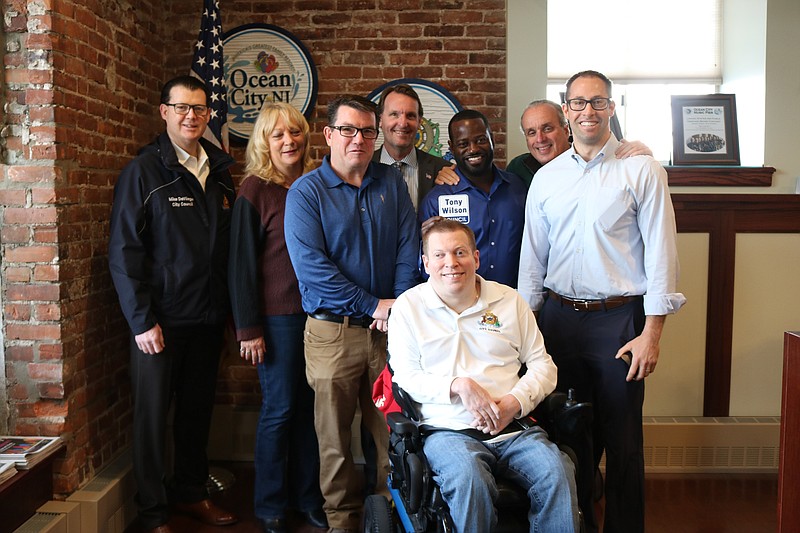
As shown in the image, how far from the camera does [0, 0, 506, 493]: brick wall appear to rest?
8.91ft

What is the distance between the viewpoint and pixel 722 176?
3840 mm

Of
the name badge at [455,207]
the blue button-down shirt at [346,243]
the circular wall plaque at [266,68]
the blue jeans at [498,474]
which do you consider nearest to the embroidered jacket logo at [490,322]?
the blue jeans at [498,474]

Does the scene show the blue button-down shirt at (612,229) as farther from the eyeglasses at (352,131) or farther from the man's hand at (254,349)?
the man's hand at (254,349)

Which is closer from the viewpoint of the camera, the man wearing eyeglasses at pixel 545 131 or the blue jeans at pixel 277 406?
the blue jeans at pixel 277 406

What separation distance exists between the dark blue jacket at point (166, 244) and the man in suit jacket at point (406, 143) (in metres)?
0.78

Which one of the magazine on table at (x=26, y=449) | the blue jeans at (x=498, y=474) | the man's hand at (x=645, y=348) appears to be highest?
the man's hand at (x=645, y=348)

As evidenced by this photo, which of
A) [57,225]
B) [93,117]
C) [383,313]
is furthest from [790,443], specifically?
[93,117]

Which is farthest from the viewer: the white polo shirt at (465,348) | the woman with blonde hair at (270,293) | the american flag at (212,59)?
the american flag at (212,59)

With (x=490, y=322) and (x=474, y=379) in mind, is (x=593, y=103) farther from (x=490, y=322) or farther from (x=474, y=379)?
(x=474, y=379)

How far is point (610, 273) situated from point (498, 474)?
33.9 inches

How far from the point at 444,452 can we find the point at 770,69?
9.93 feet

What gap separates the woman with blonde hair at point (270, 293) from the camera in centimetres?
288

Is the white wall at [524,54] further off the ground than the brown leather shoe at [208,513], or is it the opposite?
the white wall at [524,54]

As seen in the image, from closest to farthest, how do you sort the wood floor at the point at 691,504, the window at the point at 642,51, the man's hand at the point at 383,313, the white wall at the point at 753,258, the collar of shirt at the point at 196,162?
the man's hand at the point at 383,313 → the collar of shirt at the point at 196,162 → the wood floor at the point at 691,504 → the white wall at the point at 753,258 → the window at the point at 642,51
